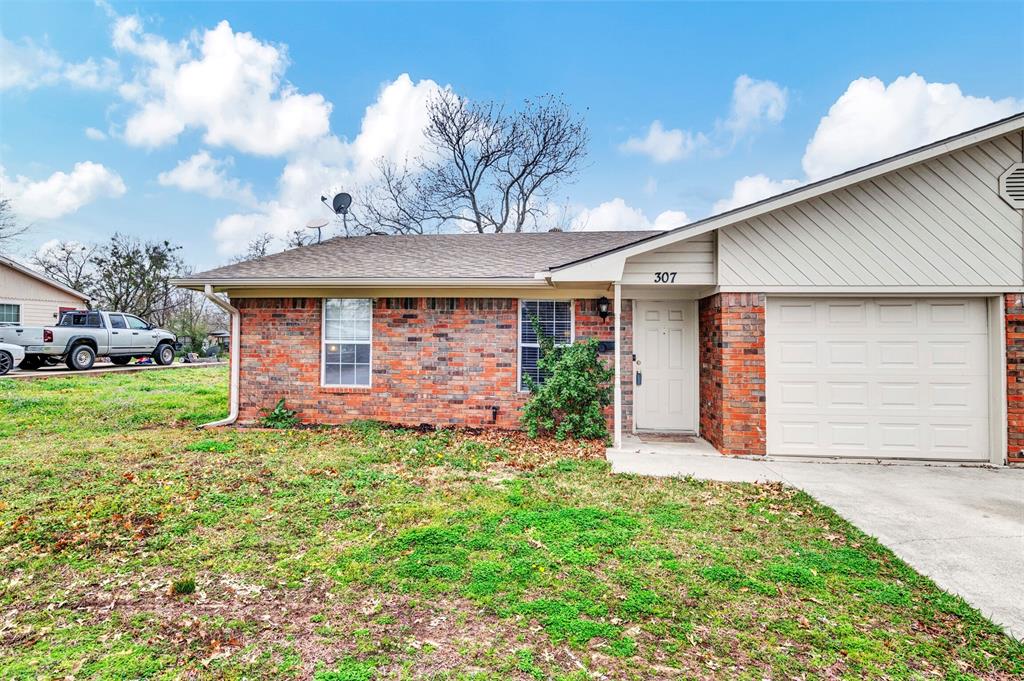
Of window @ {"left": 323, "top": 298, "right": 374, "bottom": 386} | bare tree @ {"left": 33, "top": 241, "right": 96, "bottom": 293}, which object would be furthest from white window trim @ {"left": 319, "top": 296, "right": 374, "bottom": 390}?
bare tree @ {"left": 33, "top": 241, "right": 96, "bottom": 293}

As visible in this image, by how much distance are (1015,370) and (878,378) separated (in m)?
1.54

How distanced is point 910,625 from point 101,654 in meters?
4.19

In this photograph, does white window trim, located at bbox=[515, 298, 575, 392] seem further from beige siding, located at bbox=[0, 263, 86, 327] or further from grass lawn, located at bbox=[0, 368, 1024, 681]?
beige siding, located at bbox=[0, 263, 86, 327]

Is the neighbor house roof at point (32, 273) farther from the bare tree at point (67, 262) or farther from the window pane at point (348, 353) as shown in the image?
the window pane at point (348, 353)

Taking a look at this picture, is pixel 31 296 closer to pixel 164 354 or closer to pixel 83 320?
pixel 83 320

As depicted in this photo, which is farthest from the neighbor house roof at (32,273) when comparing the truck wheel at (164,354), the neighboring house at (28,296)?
the truck wheel at (164,354)

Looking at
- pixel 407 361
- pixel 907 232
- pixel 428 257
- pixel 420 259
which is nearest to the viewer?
pixel 907 232

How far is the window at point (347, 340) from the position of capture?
25.6 ft

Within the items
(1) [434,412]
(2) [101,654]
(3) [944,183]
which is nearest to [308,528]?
(2) [101,654]

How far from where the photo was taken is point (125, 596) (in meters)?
2.70

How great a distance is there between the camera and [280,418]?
777 centimetres

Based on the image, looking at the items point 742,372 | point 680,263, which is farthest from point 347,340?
point 742,372

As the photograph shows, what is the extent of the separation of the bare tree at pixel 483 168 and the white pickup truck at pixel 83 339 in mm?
9772

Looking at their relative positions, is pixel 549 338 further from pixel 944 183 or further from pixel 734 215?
pixel 944 183
